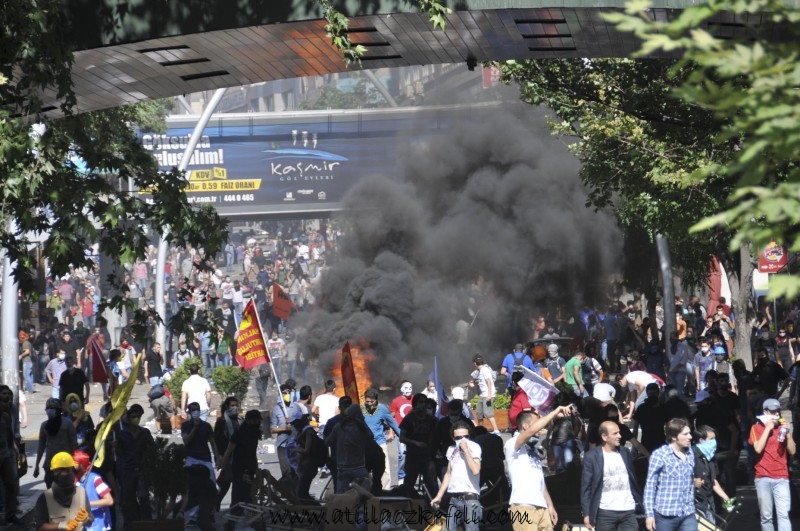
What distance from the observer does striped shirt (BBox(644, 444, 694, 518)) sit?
8914 mm

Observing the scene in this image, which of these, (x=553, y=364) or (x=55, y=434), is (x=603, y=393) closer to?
(x=55, y=434)

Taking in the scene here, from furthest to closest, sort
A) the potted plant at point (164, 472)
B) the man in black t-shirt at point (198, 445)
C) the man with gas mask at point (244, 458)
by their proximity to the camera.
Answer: the man with gas mask at point (244, 458) → the man in black t-shirt at point (198, 445) → the potted plant at point (164, 472)

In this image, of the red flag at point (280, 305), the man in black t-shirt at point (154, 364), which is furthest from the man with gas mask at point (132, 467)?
the red flag at point (280, 305)

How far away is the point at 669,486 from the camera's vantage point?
895 centimetres

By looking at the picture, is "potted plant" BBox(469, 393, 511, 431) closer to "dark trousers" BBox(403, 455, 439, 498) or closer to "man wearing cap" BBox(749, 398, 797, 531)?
"dark trousers" BBox(403, 455, 439, 498)

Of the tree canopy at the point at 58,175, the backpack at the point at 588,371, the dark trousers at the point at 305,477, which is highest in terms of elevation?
the tree canopy at the point at 58,175

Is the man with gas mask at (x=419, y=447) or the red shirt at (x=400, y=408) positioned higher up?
the red shirt at (x=400, y=408)

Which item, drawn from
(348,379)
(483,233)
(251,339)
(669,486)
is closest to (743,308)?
(348,379)

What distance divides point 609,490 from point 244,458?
15.4 feet

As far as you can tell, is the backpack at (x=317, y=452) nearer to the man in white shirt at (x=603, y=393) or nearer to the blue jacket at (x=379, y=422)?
the blue jacket at (x=379, y=422)

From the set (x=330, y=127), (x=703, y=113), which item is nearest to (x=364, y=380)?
(x=703, y=113)

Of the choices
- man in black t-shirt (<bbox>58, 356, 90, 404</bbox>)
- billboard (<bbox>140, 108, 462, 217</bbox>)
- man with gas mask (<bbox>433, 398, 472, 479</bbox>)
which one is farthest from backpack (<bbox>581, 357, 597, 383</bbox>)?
billboard (<bbox>140, 108, 462, 217</bbox>)

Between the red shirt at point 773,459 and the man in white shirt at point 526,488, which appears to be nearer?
the man in white shirt at point 526,488

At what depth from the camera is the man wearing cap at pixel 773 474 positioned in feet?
35.7
